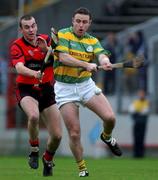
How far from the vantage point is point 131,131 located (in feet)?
94.2

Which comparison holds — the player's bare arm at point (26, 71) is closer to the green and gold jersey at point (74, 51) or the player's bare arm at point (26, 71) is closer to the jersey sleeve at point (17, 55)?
the jersey sleeve at point (17, 55)

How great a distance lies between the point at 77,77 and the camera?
14953 millimetres

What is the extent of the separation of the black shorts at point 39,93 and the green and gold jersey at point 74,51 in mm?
605

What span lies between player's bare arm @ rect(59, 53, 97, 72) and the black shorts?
1.04m

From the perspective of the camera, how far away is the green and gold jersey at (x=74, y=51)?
14.8 metres

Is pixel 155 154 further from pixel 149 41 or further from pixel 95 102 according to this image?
pixel 95 102

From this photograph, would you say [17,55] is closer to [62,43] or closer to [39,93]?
[39,93]

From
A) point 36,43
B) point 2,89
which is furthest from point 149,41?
point 36,43

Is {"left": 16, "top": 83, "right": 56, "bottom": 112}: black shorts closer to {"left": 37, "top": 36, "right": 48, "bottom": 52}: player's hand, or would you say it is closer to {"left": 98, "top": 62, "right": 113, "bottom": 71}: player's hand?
{"left": 37, "top": 36, "right": 48, "bottom": 52}: player's hand

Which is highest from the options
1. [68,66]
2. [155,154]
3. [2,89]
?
[68,66]

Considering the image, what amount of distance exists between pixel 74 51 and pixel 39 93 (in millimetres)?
1170

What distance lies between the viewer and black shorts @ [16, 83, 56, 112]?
1551 centimetres

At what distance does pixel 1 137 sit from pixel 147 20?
6.94m

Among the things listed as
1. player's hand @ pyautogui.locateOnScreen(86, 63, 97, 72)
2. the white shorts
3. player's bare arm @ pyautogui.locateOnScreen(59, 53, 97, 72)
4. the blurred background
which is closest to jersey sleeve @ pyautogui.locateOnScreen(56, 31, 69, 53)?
player's bare arm @ pyautogui.locateOnScreen(59, 53, 97, 72)
